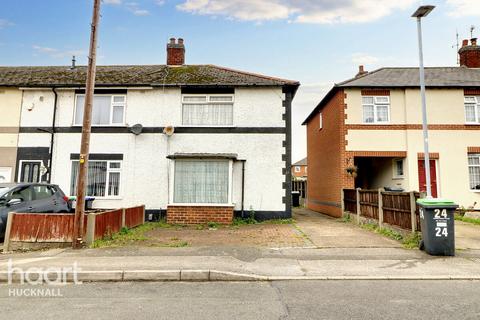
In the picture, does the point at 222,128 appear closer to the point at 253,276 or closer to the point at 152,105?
the point at 152,105

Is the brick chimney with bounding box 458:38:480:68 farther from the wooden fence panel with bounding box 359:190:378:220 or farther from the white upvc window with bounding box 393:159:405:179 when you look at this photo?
the wooden fence panel with bounding box 359:190:378:220

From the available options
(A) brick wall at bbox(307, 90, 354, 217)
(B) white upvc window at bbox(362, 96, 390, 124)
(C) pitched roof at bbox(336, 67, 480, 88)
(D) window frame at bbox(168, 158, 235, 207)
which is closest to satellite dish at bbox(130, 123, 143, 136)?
(D) window frame at bbox(168, 158, 235, 207)

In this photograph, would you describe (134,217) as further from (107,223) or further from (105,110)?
(105,110)

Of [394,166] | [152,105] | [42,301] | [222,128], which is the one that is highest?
[152,105]

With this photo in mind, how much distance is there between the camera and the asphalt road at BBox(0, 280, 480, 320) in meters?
4.10

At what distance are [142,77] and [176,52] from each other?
288 cm

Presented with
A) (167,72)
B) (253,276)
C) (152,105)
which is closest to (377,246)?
(253,276)

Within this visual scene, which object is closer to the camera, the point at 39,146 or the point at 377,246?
the point at 377,246

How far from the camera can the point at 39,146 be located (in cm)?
1382

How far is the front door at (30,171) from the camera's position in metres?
13.8

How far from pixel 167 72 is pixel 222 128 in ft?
14.2

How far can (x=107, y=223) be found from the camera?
368 inches

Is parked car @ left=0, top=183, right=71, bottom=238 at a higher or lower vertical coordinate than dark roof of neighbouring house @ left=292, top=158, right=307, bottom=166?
lower

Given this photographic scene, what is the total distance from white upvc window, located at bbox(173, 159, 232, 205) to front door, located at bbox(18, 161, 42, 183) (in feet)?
20.1
